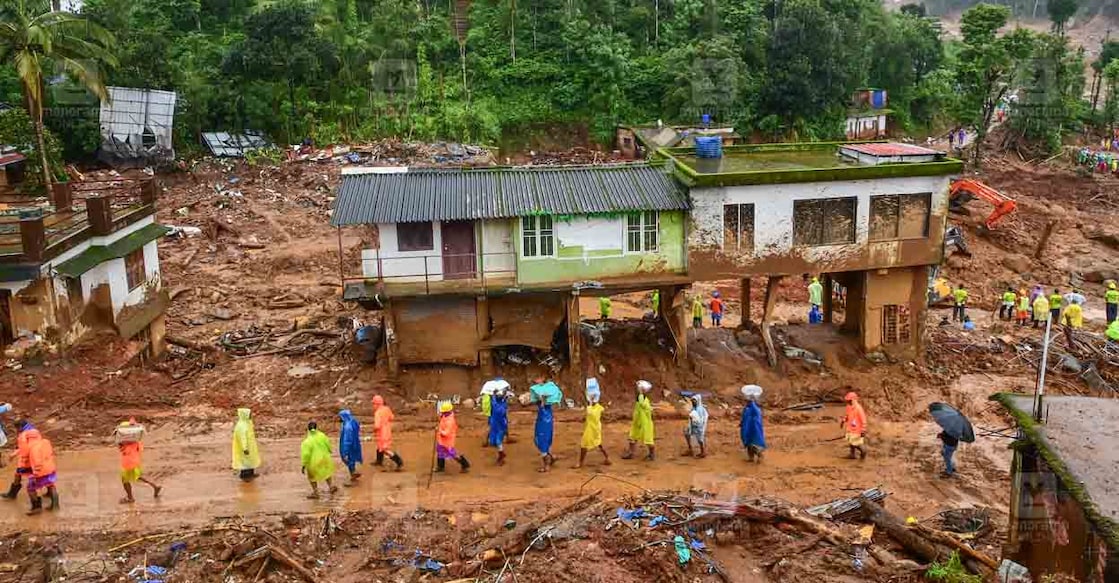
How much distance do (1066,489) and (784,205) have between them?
42.3 feet

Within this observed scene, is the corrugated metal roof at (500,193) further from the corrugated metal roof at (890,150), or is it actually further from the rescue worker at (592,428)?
the corrugated metal roof at (890,150)

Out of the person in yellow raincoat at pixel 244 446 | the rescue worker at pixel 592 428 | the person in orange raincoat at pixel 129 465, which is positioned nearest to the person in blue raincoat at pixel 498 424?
the rescue worker at pixel 592 428

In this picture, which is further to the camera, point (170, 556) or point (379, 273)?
point (379, 273)

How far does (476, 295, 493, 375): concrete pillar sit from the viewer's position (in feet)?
71.5

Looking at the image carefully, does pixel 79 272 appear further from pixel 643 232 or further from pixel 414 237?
pixel 643 232

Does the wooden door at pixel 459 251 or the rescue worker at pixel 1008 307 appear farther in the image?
the rescue worker at pixel 1008 307

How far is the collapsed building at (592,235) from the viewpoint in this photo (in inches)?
837

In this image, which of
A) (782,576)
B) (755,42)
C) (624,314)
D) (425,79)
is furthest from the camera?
(755,42)

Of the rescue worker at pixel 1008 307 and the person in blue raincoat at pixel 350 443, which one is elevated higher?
the person in blue raincoat at pixel 350 443

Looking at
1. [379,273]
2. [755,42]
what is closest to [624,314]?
[379,273]

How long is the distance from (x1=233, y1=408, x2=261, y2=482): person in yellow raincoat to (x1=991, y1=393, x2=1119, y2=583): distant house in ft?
40.3

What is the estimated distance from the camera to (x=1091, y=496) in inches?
369

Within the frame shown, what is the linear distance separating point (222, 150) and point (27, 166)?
9507 mm

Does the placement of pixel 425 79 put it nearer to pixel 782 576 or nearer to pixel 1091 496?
pixel 782 576
